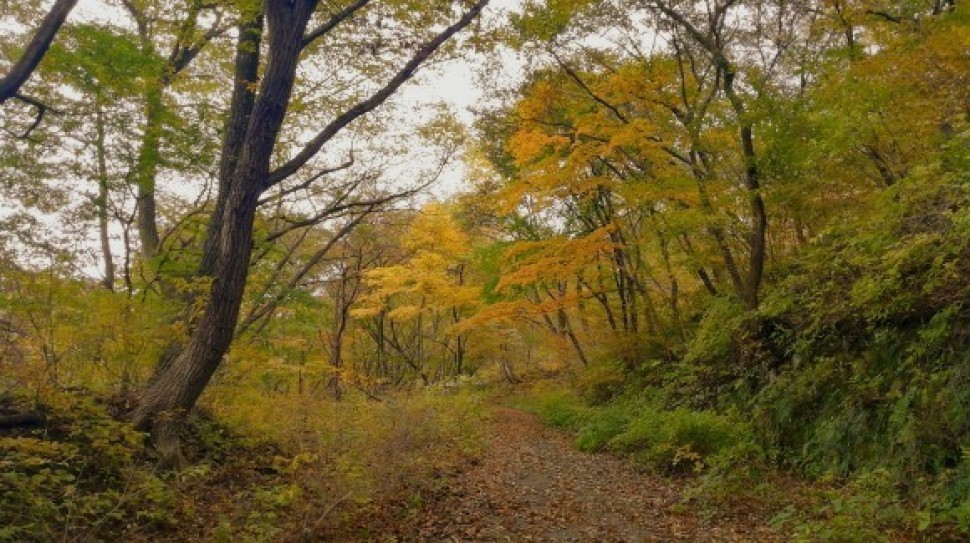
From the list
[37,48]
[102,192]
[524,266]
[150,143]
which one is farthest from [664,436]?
[102,192]

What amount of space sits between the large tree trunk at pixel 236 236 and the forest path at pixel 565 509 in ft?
9.01

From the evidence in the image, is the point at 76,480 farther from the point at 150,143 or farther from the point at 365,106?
the point at 150,143

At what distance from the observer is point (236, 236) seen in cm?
637

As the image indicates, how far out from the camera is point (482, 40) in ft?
26.5

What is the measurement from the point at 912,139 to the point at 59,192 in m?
12.8

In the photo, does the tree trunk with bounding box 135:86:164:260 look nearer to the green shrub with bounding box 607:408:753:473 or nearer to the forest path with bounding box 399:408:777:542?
the forest path with bounding box 399:408:777:542

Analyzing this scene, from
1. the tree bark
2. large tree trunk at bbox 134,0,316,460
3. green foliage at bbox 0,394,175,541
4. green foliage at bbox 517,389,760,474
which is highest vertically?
the tree bark

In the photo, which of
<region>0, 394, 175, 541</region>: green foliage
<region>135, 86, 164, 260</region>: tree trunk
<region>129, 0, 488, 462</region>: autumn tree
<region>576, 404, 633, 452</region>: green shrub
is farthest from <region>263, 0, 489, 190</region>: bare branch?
<region>576, 404, 633, 452</region>: green shrub

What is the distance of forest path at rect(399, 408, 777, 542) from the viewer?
6.11 meters

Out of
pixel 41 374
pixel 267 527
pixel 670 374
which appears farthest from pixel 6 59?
pixel 670 374

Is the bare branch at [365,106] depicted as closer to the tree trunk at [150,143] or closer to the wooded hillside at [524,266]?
the wooded hillside at [524,266]

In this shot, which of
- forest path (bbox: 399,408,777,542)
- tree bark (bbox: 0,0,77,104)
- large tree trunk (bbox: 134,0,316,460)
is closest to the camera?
tree bark (bbox: 0,0,77,104)

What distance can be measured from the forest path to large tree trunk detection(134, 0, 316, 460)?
2747 millimetres

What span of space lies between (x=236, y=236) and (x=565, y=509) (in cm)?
483
